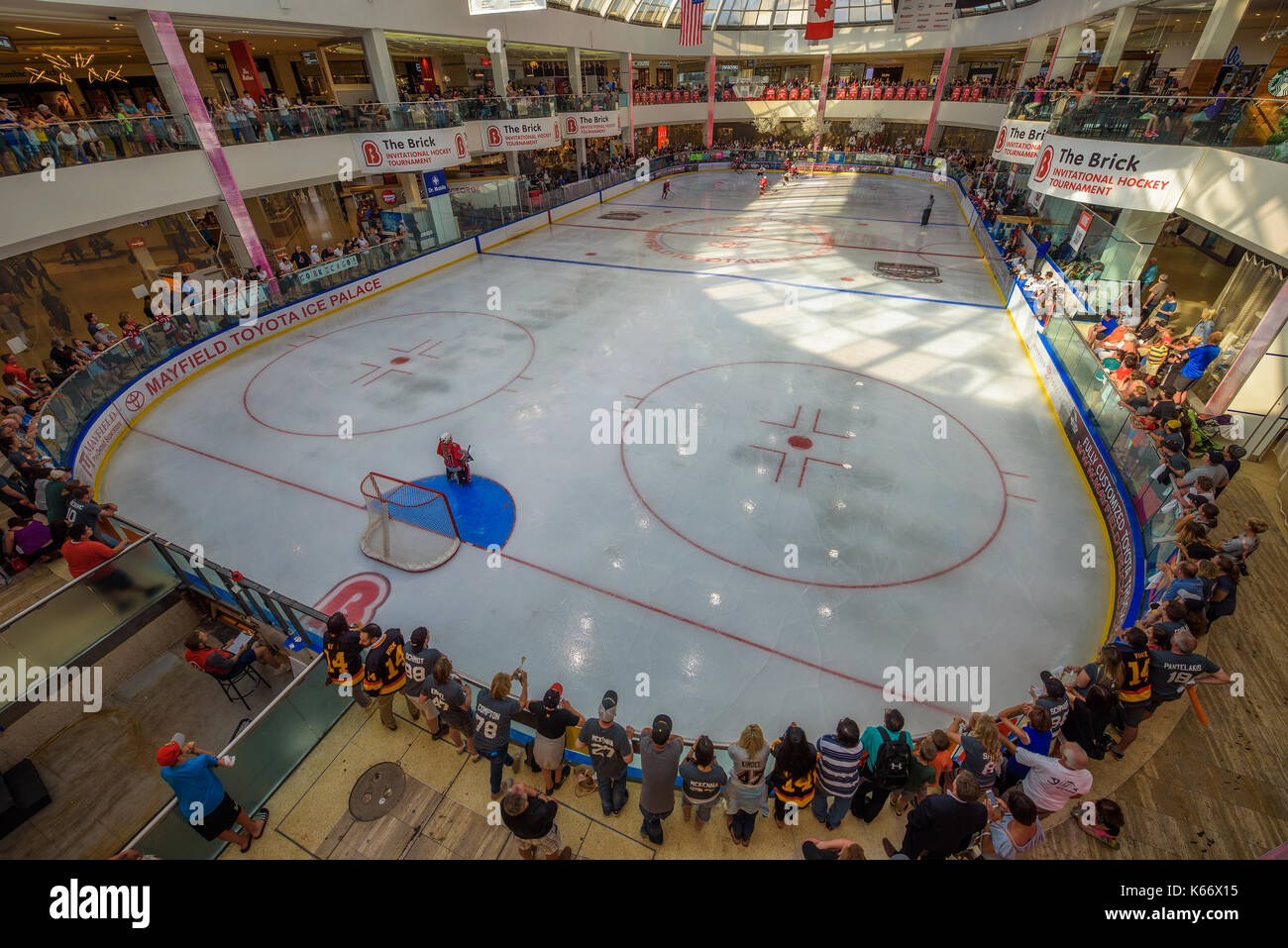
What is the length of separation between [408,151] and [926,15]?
28346 mm

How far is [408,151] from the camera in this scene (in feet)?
70.8

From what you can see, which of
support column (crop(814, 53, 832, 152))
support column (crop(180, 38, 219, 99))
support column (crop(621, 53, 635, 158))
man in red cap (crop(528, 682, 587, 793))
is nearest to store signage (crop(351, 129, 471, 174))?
support column (crop(180, 38, 219, 99))

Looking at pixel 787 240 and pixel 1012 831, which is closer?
pixel 1012 831

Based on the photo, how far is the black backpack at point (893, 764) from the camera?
15.3 feet

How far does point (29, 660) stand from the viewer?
6562mm

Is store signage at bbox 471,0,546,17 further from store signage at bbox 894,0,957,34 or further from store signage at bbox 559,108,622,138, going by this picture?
store signage at bbox 894,0,957,34

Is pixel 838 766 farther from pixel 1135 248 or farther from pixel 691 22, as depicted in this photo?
pixel 691 22

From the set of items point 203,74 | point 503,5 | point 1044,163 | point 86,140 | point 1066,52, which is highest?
point 503,5

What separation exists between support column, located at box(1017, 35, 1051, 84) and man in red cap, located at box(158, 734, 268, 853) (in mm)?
45363

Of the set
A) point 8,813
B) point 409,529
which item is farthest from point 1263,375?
point 8,813

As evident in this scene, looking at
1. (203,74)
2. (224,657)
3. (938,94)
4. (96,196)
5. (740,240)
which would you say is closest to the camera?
(224,657)

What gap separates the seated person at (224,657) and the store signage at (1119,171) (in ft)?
70.3

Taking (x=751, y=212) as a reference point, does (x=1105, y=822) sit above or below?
above

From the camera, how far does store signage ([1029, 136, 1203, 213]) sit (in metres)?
13.8
